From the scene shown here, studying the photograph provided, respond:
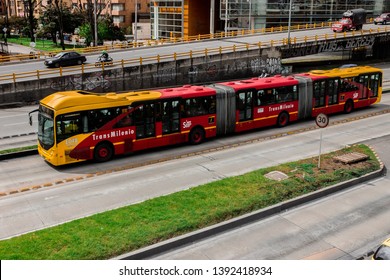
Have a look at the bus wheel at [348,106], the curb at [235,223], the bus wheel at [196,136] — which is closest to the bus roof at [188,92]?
the bus wheel at [196,136]

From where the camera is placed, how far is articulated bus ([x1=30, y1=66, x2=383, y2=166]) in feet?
66.2

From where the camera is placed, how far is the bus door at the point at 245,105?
25.2 m

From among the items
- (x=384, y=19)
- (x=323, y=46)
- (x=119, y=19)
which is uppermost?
(x=119, y=19)

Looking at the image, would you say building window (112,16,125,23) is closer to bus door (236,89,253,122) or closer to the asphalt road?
bus door (236,89,253,122)

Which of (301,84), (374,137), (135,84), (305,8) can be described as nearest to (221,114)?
(301,84)

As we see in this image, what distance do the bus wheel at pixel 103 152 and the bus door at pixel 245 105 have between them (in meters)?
7.91

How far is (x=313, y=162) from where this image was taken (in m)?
19.3

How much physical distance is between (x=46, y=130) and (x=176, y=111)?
6458 millimetres

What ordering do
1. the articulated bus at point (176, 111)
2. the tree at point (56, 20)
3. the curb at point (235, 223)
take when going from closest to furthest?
1. the curb at point (235, 223)
2. the articulated bus at point (176, 111)
3. the tree at point (56, 20)

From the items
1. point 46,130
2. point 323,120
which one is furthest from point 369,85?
point 46,130

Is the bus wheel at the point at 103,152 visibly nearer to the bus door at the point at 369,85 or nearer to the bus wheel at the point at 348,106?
the bus wheel at the point at 348,106

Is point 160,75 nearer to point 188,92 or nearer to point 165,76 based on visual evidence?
point 165,76

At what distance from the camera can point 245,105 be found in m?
25.5

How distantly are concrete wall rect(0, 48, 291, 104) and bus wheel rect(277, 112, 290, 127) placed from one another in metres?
17.1
